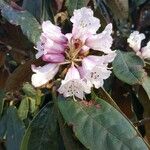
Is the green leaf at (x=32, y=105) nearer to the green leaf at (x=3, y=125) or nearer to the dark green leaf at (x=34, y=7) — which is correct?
the green leaf at (x=3, y=125)

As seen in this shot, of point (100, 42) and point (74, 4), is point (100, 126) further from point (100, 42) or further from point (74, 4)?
point (74, 4)

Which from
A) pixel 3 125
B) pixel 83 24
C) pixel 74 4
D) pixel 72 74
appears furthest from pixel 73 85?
pixel 3 125

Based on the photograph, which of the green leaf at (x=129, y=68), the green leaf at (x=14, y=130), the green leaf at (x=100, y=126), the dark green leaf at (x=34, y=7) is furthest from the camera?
the dark green leaf at (x=34, y=7)

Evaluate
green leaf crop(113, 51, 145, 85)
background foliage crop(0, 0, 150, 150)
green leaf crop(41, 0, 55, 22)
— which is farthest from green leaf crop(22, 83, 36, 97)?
green leaf crop(113, 51, 145, 85)

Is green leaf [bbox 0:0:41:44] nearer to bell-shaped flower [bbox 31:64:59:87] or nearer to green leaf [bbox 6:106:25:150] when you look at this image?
bell-shaped flower [bbox 31:64:59:87]

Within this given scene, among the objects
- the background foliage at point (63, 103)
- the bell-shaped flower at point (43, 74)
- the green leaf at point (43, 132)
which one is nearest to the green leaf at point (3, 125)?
the background foliage at point (63, 103)

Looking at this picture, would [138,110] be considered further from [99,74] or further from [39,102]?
[99,74]
